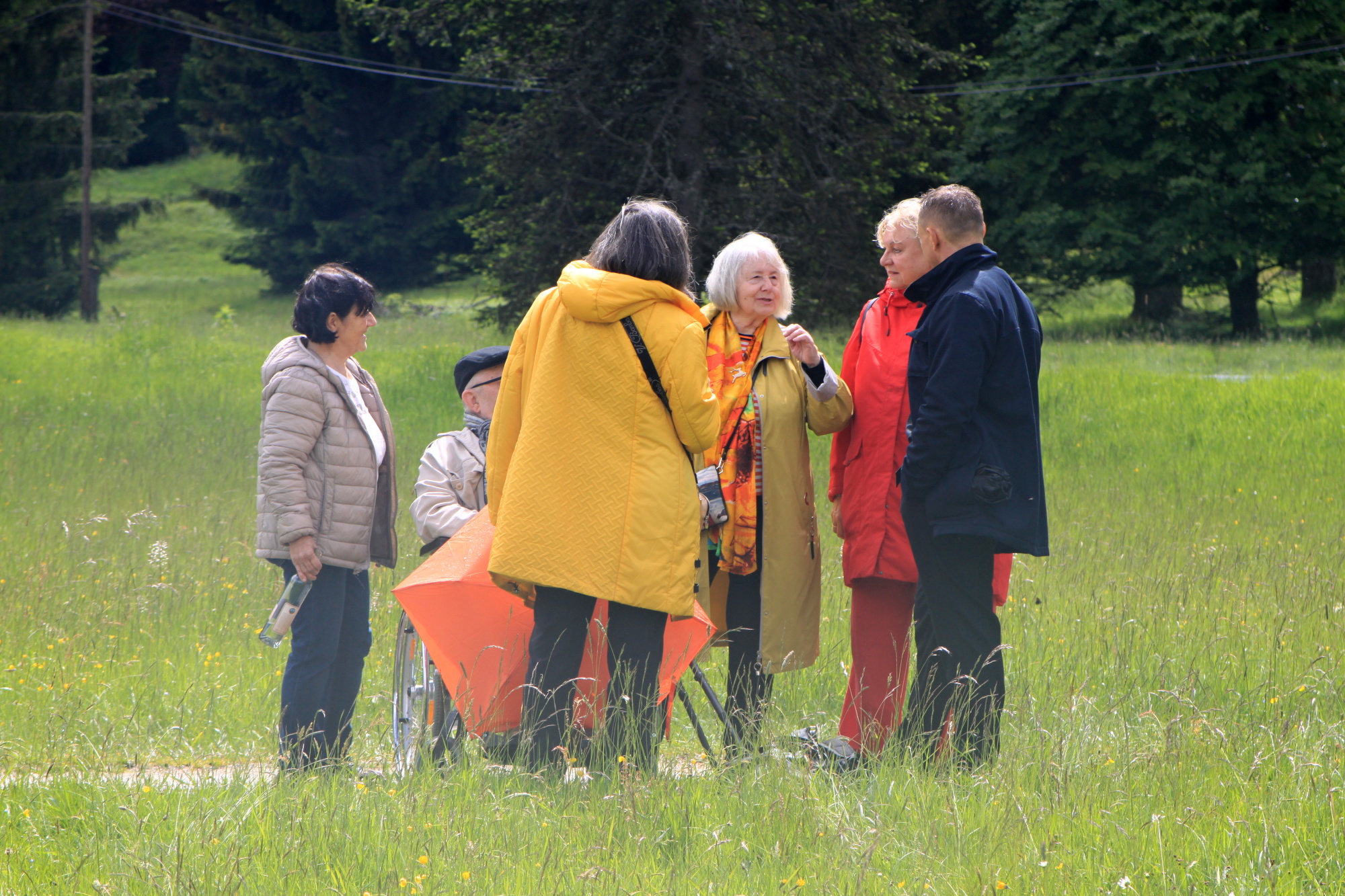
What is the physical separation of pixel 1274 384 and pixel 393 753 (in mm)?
12704

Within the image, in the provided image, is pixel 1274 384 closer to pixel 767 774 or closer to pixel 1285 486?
pixel 1285 486

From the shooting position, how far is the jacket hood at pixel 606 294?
3.09 meters

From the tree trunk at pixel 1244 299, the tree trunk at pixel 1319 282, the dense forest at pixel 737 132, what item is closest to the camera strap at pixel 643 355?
the dense forest at pixel 737 132

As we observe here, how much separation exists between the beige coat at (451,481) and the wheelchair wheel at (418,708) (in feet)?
1.31

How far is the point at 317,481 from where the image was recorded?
3688 millimetres

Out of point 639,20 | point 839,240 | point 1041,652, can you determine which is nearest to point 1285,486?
point 1041,652

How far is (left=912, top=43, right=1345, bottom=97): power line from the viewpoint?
2367cm

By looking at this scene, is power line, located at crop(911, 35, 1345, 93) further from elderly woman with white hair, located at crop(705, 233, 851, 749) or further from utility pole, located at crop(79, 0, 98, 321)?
elderly woman with white hair, located at crop(705, 233, 851, 749)

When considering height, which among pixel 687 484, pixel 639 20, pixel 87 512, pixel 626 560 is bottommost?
pixel 87 512

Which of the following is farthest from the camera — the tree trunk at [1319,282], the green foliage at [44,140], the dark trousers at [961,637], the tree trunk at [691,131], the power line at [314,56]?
the power line at [314,56]

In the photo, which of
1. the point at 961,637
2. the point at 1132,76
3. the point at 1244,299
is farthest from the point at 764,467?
the point at 1244,299

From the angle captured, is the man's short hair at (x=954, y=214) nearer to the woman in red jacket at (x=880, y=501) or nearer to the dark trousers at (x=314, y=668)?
the woman in red jacket at (x=880, y=501)

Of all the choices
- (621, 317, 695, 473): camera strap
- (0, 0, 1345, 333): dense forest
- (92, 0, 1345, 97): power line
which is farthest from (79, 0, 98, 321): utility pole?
(621, 317, 695, 473): camera strap

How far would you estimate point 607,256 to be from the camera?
10.4 ft
